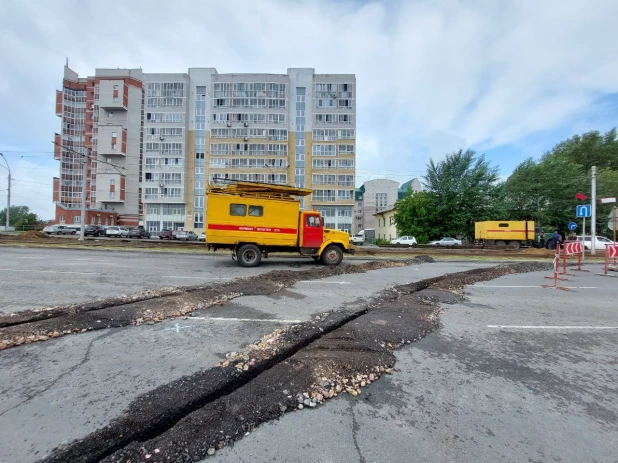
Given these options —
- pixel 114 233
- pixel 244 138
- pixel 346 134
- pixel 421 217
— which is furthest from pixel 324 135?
pixel 114 233

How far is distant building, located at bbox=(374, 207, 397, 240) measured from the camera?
1949 inches

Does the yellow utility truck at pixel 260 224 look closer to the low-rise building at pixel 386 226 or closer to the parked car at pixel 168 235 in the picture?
the parked car at pixel 168 235

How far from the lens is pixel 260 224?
12.8 m

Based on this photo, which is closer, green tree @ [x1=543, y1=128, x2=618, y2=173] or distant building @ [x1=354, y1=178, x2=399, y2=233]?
green tree @ [x1=543, y1=128, x2=618, y2=173]

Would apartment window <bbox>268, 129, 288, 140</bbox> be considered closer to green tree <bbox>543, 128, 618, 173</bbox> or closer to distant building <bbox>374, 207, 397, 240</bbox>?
distant building <bbox>374, 207, 397, 240</bbox>

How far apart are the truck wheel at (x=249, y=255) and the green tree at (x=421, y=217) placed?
2969 cm

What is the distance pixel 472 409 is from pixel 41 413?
12.7 ft

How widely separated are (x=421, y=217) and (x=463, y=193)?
5.65 meters

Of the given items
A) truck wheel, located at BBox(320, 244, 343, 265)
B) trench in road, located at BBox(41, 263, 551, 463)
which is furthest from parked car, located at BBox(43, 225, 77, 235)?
trench in road, located at BBox(41, 263, 551, 463)

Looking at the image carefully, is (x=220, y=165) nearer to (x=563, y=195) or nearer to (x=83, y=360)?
(x=563, y=195)

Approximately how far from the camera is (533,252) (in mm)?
21531

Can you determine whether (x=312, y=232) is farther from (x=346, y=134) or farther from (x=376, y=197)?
(x=376, y=197)

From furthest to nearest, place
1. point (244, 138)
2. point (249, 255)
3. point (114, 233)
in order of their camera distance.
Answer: point (244, 138) < point (114, 233) < point (249, 255)

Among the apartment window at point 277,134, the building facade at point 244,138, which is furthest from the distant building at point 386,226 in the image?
the apartment window at point 277,134
